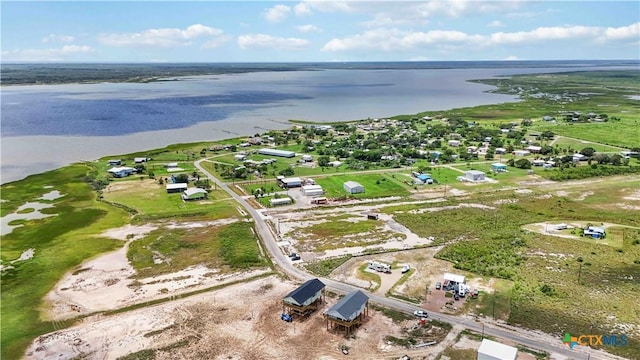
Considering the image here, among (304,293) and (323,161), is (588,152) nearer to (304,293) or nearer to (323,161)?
(323,161)

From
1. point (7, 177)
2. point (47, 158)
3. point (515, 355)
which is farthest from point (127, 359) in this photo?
point (47, 158)

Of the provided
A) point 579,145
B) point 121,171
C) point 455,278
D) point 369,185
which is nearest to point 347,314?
point 455,278

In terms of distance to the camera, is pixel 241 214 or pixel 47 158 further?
pixel 47 158

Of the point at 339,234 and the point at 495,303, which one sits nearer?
the point at 495,303

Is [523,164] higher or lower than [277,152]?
lower

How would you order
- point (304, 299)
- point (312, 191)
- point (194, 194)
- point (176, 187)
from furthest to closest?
1. point (176, 187)
2. point (312, 191)
3. point (194, 194)
4. point (304, 299)

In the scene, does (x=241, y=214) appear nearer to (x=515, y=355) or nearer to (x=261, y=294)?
(x=261, y=294)
